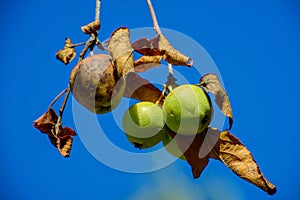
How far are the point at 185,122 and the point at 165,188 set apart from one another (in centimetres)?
764

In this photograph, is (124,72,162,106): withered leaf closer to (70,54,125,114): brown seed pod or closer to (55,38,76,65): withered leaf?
(70,54,125,114): brown seed pod

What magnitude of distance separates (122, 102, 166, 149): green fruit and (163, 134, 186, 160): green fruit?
0.03 meters

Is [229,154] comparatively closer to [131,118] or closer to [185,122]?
[185,122]

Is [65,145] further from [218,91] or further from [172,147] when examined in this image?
[218,91]

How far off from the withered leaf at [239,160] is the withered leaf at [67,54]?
95cm

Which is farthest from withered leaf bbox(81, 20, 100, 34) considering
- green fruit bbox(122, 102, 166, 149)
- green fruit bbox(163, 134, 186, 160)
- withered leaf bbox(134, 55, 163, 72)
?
green fruit bbox(163, 134, 186, 160)

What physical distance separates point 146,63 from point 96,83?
0.32 meters

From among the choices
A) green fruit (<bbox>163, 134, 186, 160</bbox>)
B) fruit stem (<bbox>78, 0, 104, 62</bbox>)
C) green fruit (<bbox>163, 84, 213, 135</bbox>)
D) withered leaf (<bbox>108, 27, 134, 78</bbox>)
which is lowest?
green fruit (<bbox>163, 134, 186, 160</bbox>)

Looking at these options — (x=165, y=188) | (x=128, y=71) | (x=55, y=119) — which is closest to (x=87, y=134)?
(x=55, y=119)

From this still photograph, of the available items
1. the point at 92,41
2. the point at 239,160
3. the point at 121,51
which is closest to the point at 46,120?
the point at 92,41

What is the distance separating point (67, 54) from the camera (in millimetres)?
2438

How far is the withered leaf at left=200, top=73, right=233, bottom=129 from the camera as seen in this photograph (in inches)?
85.1

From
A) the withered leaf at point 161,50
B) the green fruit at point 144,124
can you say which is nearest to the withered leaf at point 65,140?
the green fruit at point 144,124

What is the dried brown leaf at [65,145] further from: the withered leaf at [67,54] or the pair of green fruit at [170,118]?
the withered leaf at [67,54]
